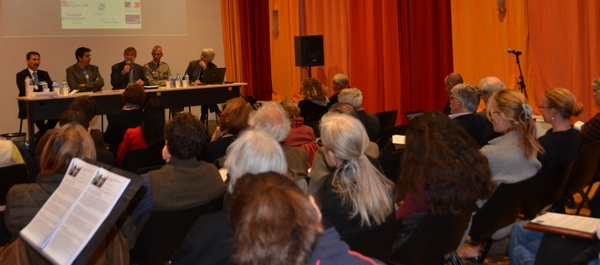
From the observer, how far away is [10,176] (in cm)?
356

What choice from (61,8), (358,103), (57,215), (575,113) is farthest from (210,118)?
(57,215)

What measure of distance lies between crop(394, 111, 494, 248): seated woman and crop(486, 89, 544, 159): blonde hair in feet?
1.76

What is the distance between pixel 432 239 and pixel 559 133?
1.59 m

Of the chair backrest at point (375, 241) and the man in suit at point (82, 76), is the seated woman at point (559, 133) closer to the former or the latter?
the chair backrest at point (375, 241)

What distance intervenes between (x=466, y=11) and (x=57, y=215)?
608 centimetres

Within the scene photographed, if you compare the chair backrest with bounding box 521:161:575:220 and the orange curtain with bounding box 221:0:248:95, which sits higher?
the orange curtain with bounding box 221:0:248:95

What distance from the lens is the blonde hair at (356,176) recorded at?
2273 millimetres

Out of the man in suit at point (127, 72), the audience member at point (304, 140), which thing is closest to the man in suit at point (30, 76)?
the man in suit at point (127, 72)

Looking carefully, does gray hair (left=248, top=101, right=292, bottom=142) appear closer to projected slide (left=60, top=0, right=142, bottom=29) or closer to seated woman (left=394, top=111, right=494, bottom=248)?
seated woman (left=394, top=111, right=494, bottom=248)

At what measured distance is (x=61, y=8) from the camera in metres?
9.51

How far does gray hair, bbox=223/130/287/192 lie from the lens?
6.97 feet

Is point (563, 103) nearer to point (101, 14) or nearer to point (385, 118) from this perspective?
point (385, 118)

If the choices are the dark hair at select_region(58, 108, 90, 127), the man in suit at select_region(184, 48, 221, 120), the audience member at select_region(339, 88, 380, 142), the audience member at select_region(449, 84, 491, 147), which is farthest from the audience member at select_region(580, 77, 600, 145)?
the man in suit at select_region(184, 48, 221, 120)

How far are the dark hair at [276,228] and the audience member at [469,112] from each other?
332cm
